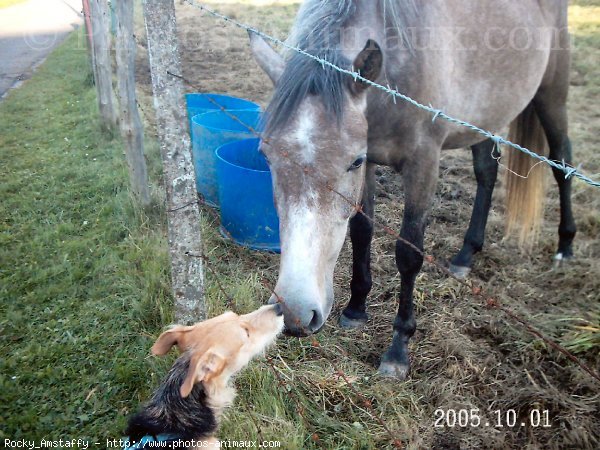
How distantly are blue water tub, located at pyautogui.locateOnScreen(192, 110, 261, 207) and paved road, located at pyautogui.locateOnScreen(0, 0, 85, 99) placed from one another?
144 inches

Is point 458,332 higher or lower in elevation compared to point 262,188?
lower

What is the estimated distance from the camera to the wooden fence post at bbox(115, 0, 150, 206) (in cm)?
383

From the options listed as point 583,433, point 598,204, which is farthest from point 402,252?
point 598,204

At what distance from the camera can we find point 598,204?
14.1 ft

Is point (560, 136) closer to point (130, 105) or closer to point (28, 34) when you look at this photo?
point (130, 105)

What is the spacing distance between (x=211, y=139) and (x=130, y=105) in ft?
2.50

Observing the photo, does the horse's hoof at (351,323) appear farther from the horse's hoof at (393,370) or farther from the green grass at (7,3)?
the green grass at (7,3)

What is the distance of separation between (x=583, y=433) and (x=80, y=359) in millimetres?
2655

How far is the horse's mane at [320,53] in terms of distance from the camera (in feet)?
6.90

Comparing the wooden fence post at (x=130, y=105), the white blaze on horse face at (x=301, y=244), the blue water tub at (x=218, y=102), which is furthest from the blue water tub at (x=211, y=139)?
the white blaze on horse face at (x=301, y=244)

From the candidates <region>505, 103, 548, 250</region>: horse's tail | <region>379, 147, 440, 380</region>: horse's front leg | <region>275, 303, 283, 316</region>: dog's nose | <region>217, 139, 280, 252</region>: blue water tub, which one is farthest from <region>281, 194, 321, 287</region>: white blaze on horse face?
<region>505, 103, 548, 250</region>: horse's tail

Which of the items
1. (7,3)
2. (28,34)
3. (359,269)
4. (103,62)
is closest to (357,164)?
(359,269)

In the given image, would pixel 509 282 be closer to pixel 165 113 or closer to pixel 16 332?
pixel 165 113

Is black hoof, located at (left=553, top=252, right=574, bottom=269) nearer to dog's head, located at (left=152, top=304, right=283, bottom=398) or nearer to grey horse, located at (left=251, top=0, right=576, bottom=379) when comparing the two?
grey horse, located at (left=251, top=0, right=576, bottom=379)
